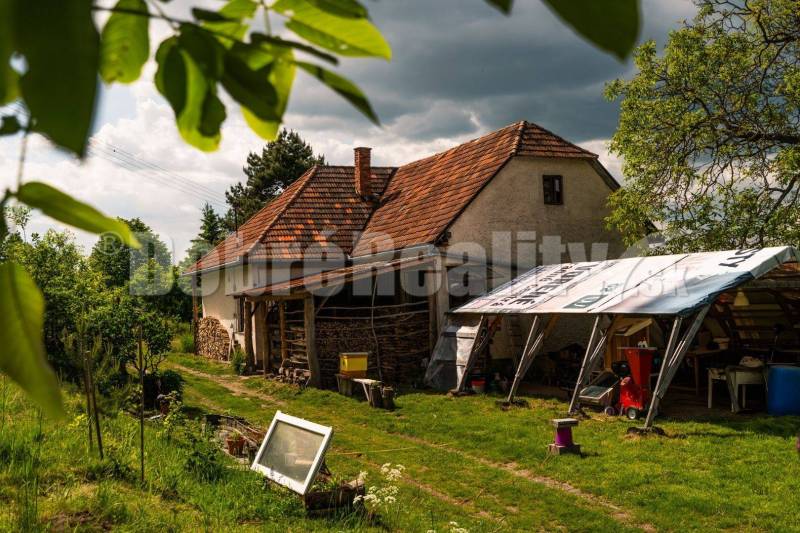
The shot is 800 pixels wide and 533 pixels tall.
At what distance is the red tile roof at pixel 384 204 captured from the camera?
1975 cm

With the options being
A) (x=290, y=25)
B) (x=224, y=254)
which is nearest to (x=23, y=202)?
(x=290, y=25)

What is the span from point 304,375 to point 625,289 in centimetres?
799

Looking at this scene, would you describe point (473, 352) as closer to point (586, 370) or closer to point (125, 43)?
point (586, 370)

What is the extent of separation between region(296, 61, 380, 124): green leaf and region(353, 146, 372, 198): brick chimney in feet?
78.9

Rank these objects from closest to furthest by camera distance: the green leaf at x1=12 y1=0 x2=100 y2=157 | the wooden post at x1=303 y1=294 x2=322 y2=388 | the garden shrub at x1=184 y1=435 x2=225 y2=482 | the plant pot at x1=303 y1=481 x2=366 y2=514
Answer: the green leaf at x1=12 y1=0 x2=100 y2=157
the plant pot at x1=303 y1=481 x2=366 y2=514
the garden shrub at x1=184 y1=435 x2=225 y2=482
the wooden post at x1=303 y1=294 x2=322 y2=388

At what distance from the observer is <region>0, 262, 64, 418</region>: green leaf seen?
0.49m

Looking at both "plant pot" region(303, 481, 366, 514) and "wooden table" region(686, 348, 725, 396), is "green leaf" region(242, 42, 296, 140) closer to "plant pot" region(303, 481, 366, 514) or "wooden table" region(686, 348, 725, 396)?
"plant pot" region(303, 481, 366, 514)

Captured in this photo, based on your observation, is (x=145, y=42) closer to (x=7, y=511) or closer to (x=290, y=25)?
(x=290, y=25)

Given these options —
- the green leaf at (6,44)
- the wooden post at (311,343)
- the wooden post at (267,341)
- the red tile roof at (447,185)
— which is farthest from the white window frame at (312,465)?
the wooden post at (267,341)

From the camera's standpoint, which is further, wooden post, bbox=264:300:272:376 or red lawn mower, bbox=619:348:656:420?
wooden post, bbox=264:300:272:376

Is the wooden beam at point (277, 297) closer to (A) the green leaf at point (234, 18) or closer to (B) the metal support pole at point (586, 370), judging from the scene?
(B) the metal support pole at point (586, 370)

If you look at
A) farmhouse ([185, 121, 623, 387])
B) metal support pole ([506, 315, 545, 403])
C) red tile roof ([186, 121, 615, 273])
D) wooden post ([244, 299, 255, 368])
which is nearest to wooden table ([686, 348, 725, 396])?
metal support pole ([506, 315, 545, 403])

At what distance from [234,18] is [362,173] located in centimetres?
2441

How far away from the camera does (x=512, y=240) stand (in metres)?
19.5
